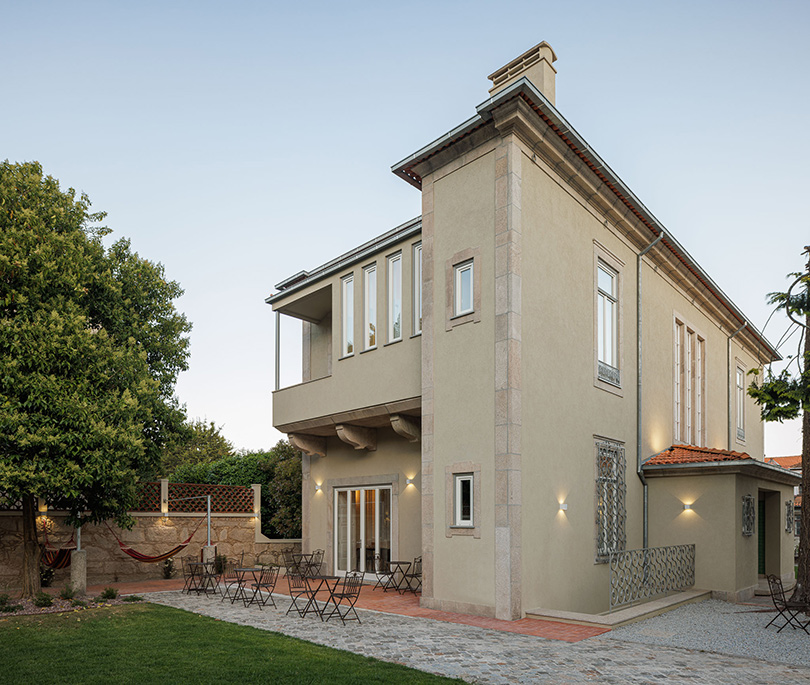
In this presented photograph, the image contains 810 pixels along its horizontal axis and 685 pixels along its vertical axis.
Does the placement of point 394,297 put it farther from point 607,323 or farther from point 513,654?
point 513,654

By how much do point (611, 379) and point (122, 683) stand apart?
10242mm

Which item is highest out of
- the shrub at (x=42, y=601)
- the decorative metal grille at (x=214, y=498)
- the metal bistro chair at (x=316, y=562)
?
the decorative metal grille at (x=214, y=498)

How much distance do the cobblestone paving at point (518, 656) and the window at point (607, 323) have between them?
20.0 feet

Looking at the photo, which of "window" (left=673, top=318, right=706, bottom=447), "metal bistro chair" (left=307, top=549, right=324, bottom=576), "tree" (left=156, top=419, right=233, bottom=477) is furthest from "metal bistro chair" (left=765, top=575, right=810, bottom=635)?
"tree" (left=156, top=419, right=233, bottom=477)

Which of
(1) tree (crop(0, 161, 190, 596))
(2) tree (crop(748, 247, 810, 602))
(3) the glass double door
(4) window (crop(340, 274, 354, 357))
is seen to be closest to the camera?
(1) tree (crop(0, 161, 190, 596))

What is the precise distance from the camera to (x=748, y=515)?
46.4 ft

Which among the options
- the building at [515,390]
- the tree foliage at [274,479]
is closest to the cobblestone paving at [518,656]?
the building at [515,390]

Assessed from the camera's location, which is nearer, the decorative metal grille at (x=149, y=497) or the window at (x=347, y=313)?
the window at (x=347, y=313)

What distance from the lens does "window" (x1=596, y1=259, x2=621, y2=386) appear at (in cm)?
1352

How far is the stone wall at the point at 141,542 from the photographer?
13.9m

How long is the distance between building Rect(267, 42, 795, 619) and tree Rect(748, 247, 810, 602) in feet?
5.58

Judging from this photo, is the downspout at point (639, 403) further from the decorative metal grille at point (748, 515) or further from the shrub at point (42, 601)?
the shrub at point (42, 601)

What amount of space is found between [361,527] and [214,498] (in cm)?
407

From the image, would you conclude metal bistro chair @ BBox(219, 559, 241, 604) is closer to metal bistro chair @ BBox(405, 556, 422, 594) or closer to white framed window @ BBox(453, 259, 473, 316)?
metal bistro chair @ BBox(405, 556, 422, 594)
